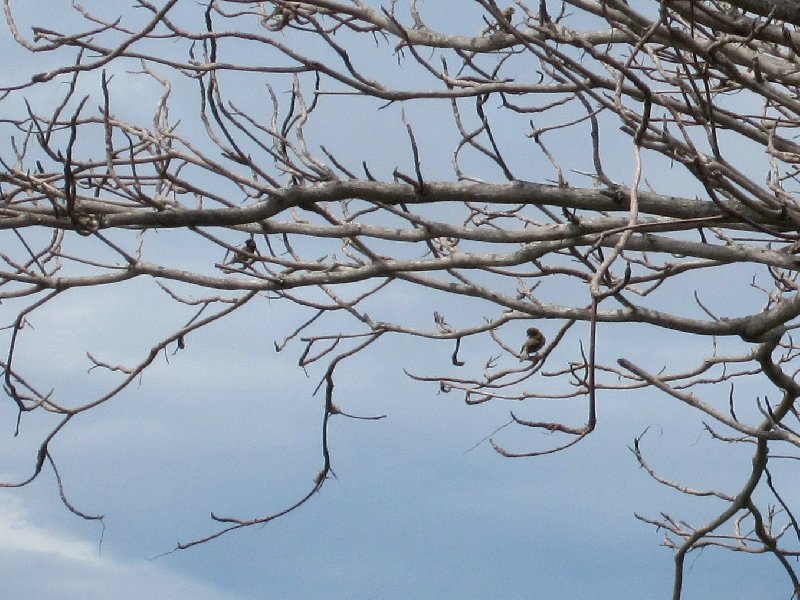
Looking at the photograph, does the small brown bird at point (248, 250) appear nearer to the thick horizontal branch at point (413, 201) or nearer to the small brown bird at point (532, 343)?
the thick horizontal branch at point (413, 201)

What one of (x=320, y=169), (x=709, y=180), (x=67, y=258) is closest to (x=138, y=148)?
(x=67, y=258)

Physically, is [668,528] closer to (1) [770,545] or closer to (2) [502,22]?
(1) [770,545]

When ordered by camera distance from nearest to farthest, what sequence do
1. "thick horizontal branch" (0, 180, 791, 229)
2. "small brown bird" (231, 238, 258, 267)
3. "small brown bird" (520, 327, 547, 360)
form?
"thick horizontal branch" (0, 180, 791, 229), "small brown bird" (231, 238, 258, 267), "small brown bird" (520, 327, 547, 360)

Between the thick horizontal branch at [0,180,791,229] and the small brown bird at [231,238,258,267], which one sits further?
the small brown bird at [231,238,258,267]

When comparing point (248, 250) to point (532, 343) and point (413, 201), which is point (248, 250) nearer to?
point (413, 201)

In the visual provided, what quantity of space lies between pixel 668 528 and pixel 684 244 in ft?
8.80

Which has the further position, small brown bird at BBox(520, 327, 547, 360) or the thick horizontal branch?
small brown bird at BBox(520, 327, 547, 360)

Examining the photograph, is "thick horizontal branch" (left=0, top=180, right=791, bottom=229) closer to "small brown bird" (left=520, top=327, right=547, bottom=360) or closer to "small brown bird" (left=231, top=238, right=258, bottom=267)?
"small brown bird" (left=231, top=238, right=258, bottom=267)

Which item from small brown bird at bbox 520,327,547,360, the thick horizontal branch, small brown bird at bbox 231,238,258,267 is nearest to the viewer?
the thick horizontal branch

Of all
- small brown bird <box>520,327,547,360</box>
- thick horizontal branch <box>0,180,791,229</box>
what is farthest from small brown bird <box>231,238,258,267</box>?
small brown bird <box>520,327,547,360</box>

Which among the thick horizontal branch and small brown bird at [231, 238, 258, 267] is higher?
small brown bird at [231, 238, 258, 267]

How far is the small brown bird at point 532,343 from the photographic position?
5.33 m

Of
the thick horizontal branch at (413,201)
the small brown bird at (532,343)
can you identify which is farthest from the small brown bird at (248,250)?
the small brown bird at (532,343)

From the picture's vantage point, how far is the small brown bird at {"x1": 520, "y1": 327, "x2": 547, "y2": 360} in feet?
17.5
